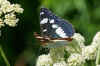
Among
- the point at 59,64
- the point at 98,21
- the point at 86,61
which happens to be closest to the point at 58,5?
the point at 98,21

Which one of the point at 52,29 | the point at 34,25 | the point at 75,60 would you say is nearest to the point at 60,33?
the point at 52,29

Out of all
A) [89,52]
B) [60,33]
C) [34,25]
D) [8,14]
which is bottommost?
[34,25]

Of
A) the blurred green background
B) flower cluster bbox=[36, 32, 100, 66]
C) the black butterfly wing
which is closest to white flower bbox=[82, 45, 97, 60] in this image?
flower cluster bbox=[36, 32, 100, 66]

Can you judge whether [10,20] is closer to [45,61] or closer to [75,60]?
[45,61]

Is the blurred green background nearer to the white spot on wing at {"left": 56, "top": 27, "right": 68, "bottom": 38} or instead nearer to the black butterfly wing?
the black butterfly wing

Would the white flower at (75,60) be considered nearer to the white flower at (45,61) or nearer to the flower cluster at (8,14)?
the white flower at (45,61)

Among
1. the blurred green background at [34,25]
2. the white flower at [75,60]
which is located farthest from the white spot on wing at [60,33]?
the blurred green background at [34,25]
